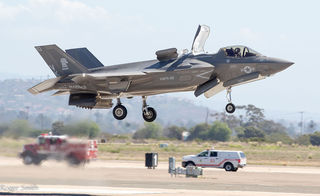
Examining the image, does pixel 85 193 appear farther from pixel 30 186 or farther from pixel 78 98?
pixel 78 98

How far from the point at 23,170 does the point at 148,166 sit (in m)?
31.0

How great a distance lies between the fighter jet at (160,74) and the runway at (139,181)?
4.46m

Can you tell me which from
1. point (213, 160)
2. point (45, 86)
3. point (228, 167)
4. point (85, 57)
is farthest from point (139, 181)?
point (45, 86)

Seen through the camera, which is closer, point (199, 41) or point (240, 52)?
point (240, 52)

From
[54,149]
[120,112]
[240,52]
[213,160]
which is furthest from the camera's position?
[213,160]

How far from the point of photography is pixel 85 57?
35.5m

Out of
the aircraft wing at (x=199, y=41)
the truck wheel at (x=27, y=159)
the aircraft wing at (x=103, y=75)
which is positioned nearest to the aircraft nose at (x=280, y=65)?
the aircraft wing at (x=199, y=41)

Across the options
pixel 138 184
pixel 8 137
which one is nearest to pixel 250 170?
pixel 138 184

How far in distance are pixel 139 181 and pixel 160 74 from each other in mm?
22223

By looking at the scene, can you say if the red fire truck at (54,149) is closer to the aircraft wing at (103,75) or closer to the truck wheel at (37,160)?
the truck wheel at (37,160)

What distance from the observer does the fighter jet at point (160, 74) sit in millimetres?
31641

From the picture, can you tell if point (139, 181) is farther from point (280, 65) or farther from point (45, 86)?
point (280, 65)

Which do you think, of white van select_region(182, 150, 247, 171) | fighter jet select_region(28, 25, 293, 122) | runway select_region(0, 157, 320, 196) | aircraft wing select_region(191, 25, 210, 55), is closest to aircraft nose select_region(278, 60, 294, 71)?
fighter jet select_region(28, 25, 293, 122)

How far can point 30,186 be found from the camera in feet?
135
